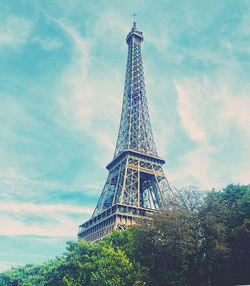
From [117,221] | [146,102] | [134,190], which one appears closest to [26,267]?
[117,221]

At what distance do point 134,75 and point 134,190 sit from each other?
39631 millimetres

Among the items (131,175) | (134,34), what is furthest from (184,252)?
(134,34)

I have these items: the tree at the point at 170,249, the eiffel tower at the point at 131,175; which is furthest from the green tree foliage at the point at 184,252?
→ the eiffel tower at the point at 131,175

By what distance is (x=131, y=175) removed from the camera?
53500 millimetres

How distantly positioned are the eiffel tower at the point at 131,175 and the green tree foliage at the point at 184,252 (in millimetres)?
11643

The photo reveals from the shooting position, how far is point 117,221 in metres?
42.9

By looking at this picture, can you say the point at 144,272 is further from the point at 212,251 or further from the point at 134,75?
the point at 134,75

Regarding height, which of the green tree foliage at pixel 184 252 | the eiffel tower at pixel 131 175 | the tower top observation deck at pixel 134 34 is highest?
the tower top observation deck at pixel 134 34

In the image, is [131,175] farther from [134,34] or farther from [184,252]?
[134,34]

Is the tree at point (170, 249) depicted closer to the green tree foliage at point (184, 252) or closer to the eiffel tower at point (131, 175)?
the green tree foliage at point (184, 252)

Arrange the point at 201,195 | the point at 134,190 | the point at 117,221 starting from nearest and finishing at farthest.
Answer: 1. the point at 201,195
2. the point at 117,221
3. the point at 134,190

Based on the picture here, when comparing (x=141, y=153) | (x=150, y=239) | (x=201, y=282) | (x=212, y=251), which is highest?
(x=141, y=153)

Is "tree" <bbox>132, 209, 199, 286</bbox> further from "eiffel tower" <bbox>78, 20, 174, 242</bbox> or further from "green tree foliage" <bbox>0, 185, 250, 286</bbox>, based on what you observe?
"eiffel tower" <bbox>78, 20, 174, 242</bbox>

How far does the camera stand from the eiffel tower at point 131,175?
1817 inches
